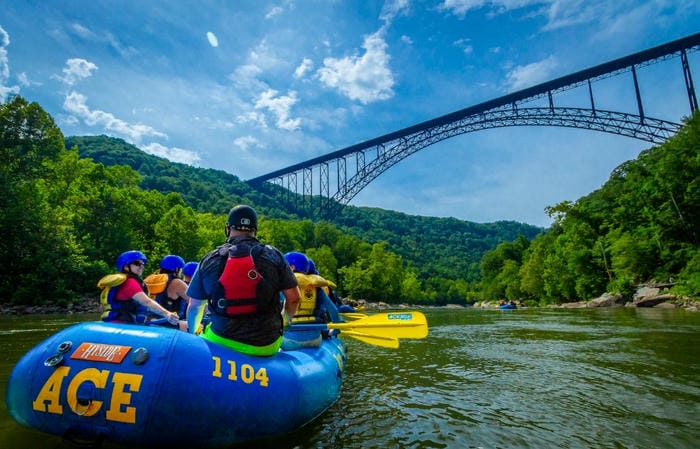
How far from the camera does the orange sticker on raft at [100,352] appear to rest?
2504mm

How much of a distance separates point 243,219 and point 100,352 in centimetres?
133

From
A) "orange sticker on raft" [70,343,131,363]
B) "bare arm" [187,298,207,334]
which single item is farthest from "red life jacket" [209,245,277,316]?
"orange sticker on raft" [70,343,131,363]

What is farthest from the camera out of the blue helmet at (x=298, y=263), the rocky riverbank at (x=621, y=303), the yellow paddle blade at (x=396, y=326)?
the rocky riverbank at (x=621, y=303)

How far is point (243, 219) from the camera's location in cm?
317

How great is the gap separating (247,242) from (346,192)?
1743 inches

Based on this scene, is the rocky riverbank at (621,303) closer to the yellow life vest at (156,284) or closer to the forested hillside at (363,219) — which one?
the yellow life vest at (156,284)

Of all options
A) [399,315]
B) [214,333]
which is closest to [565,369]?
[399,315]

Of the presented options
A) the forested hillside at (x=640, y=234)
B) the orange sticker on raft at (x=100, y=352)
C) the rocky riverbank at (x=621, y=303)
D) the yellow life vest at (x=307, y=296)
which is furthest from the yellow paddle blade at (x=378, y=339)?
the forested hillside at (x=640, y=234)

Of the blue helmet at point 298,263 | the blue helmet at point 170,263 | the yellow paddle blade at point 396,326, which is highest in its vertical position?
the blue helmet at point 170,263

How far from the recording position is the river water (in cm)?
305

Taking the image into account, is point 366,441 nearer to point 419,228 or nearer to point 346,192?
point 346,192

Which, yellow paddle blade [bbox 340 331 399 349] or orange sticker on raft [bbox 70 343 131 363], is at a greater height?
orange sticker on raft [bbox 70 343 131 363]

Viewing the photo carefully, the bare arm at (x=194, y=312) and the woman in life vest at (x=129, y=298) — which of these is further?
the woman in life vest at (x=129, y=298)

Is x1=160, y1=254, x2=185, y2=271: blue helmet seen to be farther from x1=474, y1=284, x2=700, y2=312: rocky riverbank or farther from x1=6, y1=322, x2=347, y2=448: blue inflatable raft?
x1=474, y1=284, x2=700, y2=312: rocky riverbank
